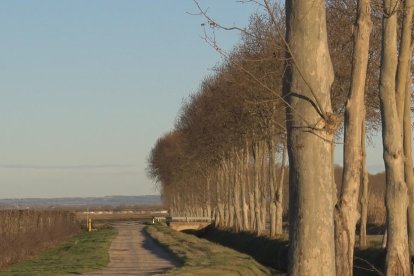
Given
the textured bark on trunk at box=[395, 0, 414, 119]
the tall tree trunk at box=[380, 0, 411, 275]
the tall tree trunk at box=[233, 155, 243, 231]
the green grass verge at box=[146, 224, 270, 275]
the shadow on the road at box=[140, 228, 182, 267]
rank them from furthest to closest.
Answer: the tall tree trunk at box=[233, 155, 243, 231], the shadow on the road at box=[140, 228, 182, 267], the green grass verge at box=[146, 224, 270, 275], the textured bark on trunk at box=[395, 0, 414, 119], the tall tree trunk at box=[380, 0, 411, 275]

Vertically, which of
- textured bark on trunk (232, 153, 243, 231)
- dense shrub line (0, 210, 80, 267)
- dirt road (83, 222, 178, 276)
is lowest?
dirt road (83, 222, 178, 276)

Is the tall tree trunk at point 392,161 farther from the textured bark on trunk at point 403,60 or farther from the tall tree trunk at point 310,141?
the tall tree trunk at point 310,141

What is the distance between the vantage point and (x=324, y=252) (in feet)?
24.4

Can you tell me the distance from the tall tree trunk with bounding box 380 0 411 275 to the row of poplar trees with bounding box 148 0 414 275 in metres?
0.02

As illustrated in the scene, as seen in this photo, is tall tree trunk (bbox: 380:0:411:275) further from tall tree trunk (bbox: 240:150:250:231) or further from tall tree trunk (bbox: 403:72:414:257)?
tall tree trunk (bbox: 240:150:250:231)

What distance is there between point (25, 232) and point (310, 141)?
42.2 metres

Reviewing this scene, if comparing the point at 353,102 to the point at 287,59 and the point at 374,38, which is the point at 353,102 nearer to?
the point at 287,59

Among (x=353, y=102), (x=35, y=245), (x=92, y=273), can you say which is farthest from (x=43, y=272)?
(x=35, y=245)

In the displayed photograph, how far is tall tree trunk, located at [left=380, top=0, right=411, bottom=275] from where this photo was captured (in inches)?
791

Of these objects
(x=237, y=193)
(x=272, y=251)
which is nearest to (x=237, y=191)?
(x=237, y=193)

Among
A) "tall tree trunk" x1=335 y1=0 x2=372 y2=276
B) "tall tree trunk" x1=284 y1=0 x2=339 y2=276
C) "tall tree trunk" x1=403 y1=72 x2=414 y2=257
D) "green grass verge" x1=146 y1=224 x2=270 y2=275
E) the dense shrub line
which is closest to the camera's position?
"tall tree trunk" x1=284 y1=0 x2=339 y2=276

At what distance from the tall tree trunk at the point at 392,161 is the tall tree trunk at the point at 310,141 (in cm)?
1267

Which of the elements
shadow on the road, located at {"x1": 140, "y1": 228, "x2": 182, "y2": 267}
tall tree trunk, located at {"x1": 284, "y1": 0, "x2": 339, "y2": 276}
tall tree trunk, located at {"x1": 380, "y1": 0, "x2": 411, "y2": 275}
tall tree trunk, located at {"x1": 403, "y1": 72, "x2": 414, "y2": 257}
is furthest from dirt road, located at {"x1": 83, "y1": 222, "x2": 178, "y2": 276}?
tall tree trunk, located at {"x1": 284, "y1": 0, "x2": 339, "y2": 276}

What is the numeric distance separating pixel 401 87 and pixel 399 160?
266cm
